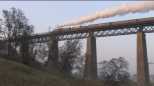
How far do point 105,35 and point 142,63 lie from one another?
8.42 m

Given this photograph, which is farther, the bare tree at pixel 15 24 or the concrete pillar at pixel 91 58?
the concrete pillar at pixel 91 58

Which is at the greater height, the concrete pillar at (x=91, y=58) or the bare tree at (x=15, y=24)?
the bare tree at (x=15, y=24)

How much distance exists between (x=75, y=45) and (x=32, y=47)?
4.92 meters

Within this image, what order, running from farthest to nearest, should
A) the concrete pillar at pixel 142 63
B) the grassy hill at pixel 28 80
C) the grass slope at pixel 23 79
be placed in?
1. the concrete pillar at pixel 142 63
2. the grassy hill at pixel 28 80
3. the grass slope at pixel 23 79

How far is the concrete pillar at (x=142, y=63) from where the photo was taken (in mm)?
44375

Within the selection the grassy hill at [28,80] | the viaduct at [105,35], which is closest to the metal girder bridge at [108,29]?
the viaduct at [105,35]

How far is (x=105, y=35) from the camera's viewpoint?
50.7 metres

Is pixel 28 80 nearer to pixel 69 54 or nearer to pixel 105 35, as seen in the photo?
pixel 69 54

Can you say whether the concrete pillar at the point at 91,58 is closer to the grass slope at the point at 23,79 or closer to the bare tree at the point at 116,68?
the bare tree at the point at 116,68

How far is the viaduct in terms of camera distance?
146 feet

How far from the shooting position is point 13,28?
3878 centimetres

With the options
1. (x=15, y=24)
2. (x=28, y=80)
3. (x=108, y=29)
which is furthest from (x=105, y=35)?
(x=28, y=80)

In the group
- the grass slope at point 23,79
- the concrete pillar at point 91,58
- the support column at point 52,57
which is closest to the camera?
the grass slope at point 23,79

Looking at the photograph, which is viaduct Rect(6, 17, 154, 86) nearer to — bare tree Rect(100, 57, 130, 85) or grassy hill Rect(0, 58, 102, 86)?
bare tree Rect(100, 57, 130, 85)
